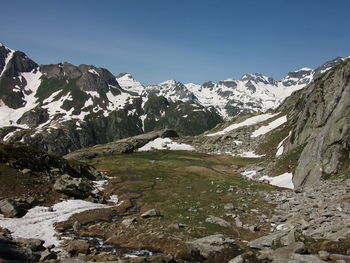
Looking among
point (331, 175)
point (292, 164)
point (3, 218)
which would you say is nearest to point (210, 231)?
point (3, 218)

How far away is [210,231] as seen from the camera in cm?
4053

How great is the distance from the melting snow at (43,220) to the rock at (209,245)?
15331 millimetres

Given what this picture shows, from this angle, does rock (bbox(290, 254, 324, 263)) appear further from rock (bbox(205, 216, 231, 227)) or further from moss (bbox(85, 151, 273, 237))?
rock (bbox(205, 216, 231, 227))

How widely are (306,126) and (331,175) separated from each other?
38497 millimetres

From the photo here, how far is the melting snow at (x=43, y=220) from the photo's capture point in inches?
1488

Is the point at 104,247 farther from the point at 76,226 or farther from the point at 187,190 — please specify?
the point at 187,190

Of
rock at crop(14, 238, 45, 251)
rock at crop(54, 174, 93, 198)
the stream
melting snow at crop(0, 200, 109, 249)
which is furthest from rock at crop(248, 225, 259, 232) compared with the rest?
rock at crop(54, 174, 93, 198)

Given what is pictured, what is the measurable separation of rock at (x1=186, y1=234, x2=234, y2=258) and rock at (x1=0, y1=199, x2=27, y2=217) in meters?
24.8

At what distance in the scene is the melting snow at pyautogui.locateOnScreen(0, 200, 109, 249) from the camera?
37.8m

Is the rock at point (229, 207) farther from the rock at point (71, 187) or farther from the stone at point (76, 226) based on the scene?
the rock at point (71, 187)

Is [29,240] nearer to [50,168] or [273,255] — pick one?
[273,255]

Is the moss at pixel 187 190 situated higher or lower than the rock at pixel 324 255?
lower

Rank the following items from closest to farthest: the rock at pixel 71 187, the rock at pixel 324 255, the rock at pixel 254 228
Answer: the rock at pixel 324 255 → the rock at pixel 254 228 → the rock at pixel 71 187

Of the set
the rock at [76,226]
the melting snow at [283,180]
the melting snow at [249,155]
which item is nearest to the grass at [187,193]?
the melting snow at [283,180]
